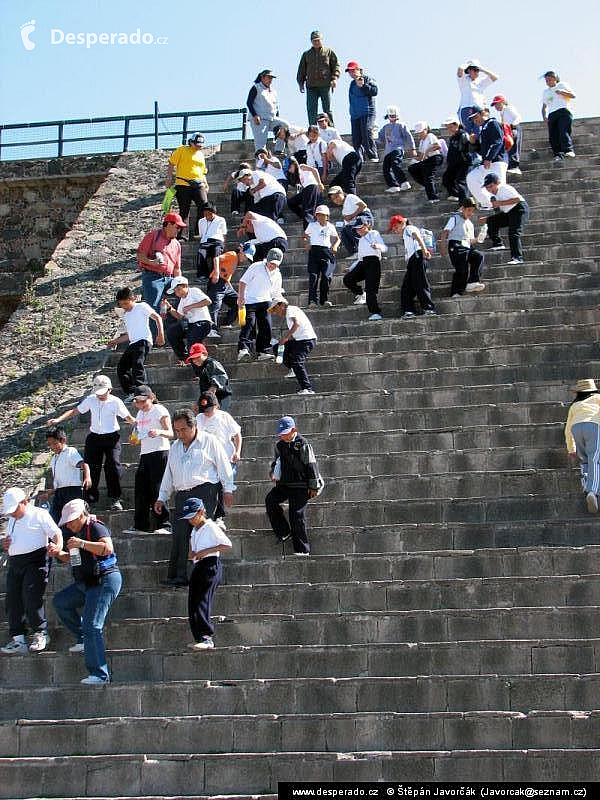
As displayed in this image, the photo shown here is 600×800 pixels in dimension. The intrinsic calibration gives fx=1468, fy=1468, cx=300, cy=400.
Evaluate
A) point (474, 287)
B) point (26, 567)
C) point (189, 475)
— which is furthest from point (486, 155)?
point (26, 567)

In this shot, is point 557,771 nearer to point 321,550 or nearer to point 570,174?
point 321,550

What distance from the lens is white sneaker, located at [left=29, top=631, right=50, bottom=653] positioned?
12266mm

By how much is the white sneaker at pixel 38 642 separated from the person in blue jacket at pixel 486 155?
9.00m

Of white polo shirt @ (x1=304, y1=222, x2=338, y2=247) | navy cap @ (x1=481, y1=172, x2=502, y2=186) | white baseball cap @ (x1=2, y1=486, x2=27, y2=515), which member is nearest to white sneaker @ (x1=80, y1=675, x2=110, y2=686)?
white baseball cap @ (x1=2, y1=486, x2=27, y2=515)

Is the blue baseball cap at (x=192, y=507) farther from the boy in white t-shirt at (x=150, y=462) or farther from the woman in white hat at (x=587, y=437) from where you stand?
the woman in white hat at (x=587, y=437)

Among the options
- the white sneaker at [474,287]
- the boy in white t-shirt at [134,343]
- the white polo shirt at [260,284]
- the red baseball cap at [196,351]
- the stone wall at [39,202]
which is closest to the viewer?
the red baseball cap at [196,351]

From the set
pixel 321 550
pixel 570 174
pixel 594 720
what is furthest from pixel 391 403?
pixel 570 174

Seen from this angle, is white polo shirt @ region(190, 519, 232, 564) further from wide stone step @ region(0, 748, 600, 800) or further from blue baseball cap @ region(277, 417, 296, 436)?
wide stone step @ region(0, 748, 600, 800)

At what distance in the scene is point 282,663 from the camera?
11477 mm

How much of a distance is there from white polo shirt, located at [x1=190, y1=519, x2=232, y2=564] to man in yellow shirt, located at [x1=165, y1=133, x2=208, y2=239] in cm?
901

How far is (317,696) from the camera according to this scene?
11016mm

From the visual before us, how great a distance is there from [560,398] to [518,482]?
63.1 inches

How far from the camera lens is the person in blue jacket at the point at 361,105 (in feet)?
71.3

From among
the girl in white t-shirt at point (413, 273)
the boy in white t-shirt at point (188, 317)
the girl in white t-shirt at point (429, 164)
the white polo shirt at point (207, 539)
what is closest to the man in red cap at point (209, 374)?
the boy in white t-shirt at point (188, 317)
